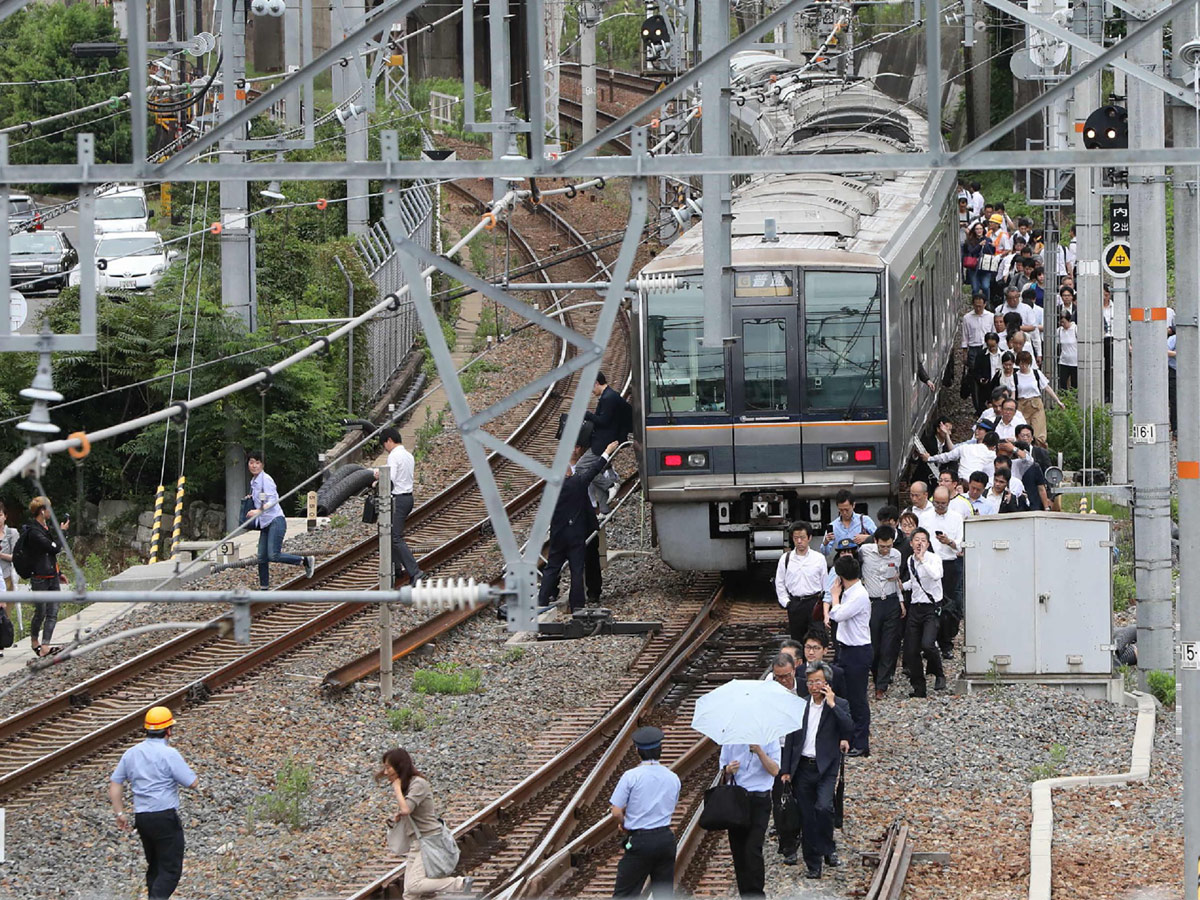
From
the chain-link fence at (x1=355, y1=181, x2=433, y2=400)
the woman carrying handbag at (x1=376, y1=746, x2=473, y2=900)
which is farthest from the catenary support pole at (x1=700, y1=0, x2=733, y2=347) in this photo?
the chain-link fence at (x1=355, y1=181, x2=433, y2=400)

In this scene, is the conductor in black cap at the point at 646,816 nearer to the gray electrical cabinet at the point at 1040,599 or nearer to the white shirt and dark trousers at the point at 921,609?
the white shirt and dark trousers at the point at 921,609

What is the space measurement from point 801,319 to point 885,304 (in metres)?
0.72

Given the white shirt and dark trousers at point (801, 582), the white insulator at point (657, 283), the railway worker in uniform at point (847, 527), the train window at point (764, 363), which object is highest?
the white insulator at point (657, 283)

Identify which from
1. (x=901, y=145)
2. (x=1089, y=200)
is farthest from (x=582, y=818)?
(x=901, y=145)

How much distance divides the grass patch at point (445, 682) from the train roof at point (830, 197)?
3.82 meters

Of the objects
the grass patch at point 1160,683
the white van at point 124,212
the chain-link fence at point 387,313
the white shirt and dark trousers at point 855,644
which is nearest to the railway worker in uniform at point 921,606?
the white shirt and dark trousers at point 855,644

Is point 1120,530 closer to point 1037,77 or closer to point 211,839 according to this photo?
point 1037,77

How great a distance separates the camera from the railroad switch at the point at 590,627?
1678 centimetres

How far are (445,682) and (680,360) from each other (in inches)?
139

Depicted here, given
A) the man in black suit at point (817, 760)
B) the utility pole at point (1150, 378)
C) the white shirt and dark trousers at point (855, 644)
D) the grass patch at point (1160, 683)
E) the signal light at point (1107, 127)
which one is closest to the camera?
the man in black suit at point (817, 760)

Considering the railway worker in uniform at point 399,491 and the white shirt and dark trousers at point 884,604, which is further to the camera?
the railway worker in uniform at point 399,491

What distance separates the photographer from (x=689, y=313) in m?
16.6

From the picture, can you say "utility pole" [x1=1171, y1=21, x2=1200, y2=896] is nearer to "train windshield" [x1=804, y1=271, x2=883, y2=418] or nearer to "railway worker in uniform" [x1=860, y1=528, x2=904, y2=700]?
"railway worker in uniform" [x1=860, y1=528, x2=904, y2=700]

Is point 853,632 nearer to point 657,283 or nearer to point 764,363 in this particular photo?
point 657,283
